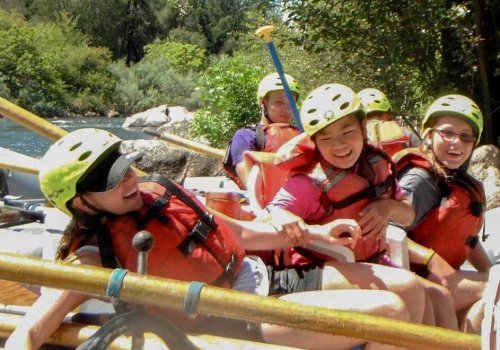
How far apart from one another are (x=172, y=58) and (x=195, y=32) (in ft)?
25.7

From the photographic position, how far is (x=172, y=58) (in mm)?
43500

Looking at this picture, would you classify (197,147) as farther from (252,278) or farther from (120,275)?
(120,275)

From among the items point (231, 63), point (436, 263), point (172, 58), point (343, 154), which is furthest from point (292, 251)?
point (172, 58)

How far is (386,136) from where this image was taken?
4.23 m

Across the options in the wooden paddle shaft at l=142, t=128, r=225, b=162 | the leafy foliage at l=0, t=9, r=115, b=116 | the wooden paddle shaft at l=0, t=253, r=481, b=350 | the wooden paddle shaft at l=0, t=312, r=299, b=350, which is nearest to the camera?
the wooden paddle shaft at l=0, t=253, r=481, b=350

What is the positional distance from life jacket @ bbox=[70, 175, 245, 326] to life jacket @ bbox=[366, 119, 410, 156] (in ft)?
6.27

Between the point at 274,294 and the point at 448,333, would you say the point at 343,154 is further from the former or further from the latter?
the point at 448,333

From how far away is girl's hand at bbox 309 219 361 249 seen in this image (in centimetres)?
238

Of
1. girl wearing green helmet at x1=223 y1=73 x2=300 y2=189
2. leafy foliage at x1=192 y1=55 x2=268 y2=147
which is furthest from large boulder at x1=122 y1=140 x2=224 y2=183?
girl wearing green helmet at x1=223 y1=73 x2=300 y2=189

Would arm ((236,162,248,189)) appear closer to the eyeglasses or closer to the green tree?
the eyeglasses

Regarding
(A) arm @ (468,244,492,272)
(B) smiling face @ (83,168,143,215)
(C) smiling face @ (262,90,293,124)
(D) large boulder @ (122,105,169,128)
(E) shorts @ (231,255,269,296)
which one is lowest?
(D) large boulder @ (122,105,169,128)

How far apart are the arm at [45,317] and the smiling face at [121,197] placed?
172mm

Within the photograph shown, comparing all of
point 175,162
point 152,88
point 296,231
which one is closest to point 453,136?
point 296,231

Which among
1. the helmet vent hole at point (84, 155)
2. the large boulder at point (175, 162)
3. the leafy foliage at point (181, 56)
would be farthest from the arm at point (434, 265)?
the leafy foliage at point (181, 56)
